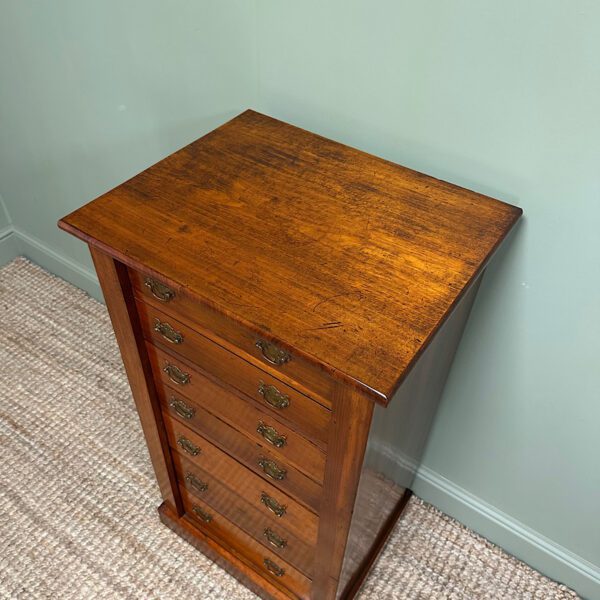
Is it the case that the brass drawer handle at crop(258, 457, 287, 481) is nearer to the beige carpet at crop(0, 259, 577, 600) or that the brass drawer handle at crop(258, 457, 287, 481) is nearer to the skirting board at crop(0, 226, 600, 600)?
the skirting board at crop(0, 226, 600, 600)

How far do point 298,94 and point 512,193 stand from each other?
368mm

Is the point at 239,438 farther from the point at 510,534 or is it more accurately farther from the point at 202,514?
the point at 510,534

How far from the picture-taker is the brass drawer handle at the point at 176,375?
2.92ft

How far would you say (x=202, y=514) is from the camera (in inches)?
47.4

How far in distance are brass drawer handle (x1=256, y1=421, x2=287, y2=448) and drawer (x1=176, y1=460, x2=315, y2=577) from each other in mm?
209

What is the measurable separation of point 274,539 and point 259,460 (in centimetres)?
22

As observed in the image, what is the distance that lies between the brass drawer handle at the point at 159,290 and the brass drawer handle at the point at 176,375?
15 centimetres

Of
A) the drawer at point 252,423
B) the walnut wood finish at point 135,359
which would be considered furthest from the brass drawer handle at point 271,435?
the walnut wood finish at point 135,359

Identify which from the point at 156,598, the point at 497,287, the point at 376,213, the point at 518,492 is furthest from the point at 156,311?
the point at 518,492

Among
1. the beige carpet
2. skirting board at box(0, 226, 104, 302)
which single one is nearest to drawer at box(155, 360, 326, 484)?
the beige carpet

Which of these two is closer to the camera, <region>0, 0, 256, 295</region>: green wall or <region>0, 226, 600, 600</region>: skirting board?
<region>0, 0, 256, 295</region>: green wall

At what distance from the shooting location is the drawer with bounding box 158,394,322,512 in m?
0.85

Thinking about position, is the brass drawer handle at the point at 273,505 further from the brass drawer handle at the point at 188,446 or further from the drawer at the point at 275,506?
the brass drawer handle at the point at 188,446

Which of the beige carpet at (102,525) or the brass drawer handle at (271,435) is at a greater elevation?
the brass drawer handle at (271,435)
